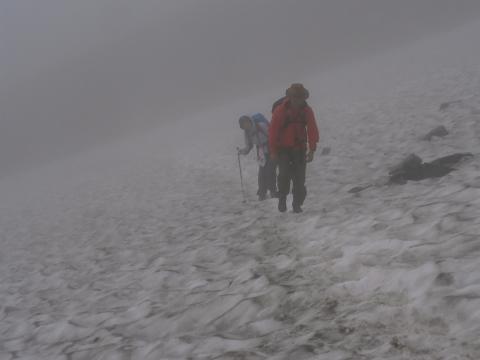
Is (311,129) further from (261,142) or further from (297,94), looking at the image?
(261,142)

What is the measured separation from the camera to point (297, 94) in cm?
680

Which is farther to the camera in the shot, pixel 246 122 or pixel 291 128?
pixel 246 122

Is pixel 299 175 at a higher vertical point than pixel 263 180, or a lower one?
higher

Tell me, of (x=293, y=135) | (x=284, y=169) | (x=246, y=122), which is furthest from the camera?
(x=246, y=122)

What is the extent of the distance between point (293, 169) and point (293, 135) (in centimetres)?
74

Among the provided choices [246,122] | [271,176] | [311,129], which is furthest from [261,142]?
[311,129]

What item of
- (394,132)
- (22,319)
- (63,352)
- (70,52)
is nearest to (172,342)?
(63,352)

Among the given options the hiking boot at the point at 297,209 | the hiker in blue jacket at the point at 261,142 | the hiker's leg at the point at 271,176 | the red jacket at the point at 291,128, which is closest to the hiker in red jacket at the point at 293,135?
the red jacket at the point at 291,128

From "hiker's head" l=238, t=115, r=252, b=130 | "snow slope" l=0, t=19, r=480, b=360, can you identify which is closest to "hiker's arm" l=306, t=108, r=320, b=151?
"snow slope" l=0, t=19, r=480, b=360

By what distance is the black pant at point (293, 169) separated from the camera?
7.61 meters

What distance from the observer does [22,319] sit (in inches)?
258

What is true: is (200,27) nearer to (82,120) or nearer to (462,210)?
(82,120)

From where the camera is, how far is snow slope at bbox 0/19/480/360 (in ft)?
11.9

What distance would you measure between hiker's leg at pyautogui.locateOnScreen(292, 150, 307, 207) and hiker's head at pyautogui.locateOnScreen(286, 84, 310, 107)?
0.99 meters
